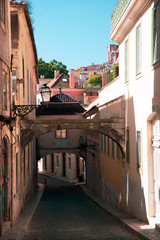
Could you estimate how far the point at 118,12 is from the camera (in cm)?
1511

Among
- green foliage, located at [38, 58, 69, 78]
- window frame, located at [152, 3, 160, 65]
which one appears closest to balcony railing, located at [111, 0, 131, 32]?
window frame, located at [152, 3, 160, 65]

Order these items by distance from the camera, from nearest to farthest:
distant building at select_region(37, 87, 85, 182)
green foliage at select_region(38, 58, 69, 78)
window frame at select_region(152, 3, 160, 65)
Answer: window frame at select_region(152, 3, 160, 65) → distant building at select_region(37, 87, 85, 182) → green foliage at select_region(38, 58, 69, 78)

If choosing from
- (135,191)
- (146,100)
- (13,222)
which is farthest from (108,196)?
(146,100)

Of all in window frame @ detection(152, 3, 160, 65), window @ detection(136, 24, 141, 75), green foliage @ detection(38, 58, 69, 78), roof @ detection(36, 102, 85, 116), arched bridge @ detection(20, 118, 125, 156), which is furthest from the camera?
green foliage @ detection(38, 58, 69, 78)

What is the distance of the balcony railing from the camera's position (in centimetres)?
1394

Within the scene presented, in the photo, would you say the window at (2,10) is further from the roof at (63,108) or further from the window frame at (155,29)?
the roof at (63,108)

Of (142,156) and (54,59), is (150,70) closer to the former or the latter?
(142,156)

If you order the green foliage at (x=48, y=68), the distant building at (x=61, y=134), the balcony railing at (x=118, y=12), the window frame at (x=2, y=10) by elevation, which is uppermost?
the green foliage at (x=48, y=68)

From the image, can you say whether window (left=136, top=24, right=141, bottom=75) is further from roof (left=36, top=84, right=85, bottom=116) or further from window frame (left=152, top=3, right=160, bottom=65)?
roof (left=36, top=84, right=85, bottom=116)

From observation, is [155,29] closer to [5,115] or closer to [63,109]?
[5,115]

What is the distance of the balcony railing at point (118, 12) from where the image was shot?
1394cm

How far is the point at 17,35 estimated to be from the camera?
14602mm

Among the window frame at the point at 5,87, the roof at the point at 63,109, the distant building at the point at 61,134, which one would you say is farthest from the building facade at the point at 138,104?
the roof at the point at 63,109

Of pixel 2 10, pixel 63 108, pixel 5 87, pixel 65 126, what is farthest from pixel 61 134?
pixel 2 10
